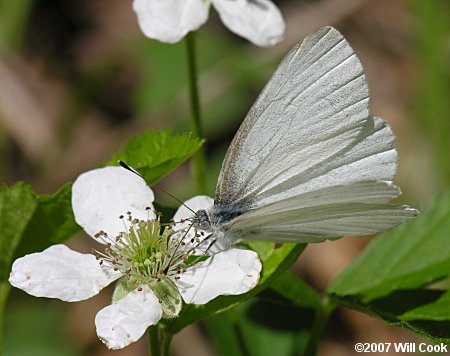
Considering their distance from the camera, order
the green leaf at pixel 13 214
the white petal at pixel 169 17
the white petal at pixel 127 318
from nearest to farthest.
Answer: the white petal at pixel 127 318, the green leaf at pixel 13 214, the white petal at pixel 169 17

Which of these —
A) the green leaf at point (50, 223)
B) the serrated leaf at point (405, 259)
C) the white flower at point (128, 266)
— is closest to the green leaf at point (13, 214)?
the green leaf at point (50, 223)

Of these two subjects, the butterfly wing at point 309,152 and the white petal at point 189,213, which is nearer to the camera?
the butterfly wing at point 309,152

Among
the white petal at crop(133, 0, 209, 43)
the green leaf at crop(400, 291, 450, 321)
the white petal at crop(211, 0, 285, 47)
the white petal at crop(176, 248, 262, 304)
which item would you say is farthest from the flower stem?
the green leaf at crop(400, 291, 450, 321)

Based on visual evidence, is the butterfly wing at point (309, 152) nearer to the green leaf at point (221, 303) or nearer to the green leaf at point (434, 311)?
the green leaf at point (221, 303)

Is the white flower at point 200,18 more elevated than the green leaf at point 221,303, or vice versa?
the white flower at point 200,18

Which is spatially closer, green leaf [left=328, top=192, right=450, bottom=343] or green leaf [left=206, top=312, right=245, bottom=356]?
green leaf [left=328, top=192, right=450, bottom=343]

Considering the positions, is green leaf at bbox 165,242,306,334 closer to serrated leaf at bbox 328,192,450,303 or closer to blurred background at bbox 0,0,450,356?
serrated leaf at bbox 328,192,450,303

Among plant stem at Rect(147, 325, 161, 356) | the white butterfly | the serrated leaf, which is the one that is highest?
the white butterfly
